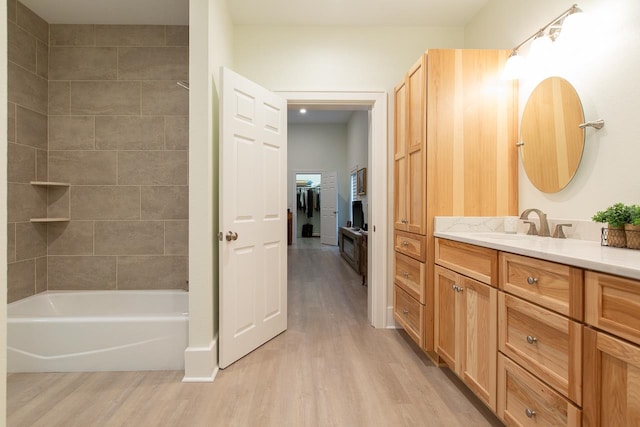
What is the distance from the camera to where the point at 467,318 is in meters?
1.75

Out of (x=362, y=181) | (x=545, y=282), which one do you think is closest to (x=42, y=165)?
(x=545, y=282)

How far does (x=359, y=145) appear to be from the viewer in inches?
263

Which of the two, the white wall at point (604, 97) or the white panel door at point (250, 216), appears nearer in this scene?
the white wall at point (604, 97)

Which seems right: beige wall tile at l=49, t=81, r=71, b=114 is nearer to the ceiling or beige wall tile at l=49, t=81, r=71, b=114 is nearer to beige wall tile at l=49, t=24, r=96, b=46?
beige wall tile at l=49, t=24, r=96, b=46

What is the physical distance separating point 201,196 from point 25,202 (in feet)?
5.38

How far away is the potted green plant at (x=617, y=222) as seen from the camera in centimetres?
136

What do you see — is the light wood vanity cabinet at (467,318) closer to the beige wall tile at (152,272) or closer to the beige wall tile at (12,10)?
the beige wall tile at (152,272)

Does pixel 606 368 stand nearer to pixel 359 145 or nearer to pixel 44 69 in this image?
pixel 44 69

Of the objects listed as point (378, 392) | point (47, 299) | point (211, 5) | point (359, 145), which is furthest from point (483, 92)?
point (359, 145)

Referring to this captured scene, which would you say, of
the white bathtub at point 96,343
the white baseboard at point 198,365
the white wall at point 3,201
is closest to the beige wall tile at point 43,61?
the white bathtub at point 96,343

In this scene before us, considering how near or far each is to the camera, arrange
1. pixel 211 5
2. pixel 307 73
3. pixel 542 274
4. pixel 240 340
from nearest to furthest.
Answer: pixel 542 274
pixel 211 5
pixel 240 340
pixel 307 73

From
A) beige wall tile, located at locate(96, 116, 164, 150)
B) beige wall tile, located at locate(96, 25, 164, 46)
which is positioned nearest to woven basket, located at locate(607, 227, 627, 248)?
beige wall tile, located at locate(96, 116, 164, 150)

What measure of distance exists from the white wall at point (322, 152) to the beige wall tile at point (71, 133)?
232 inches

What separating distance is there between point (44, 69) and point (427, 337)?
12.3 feet
